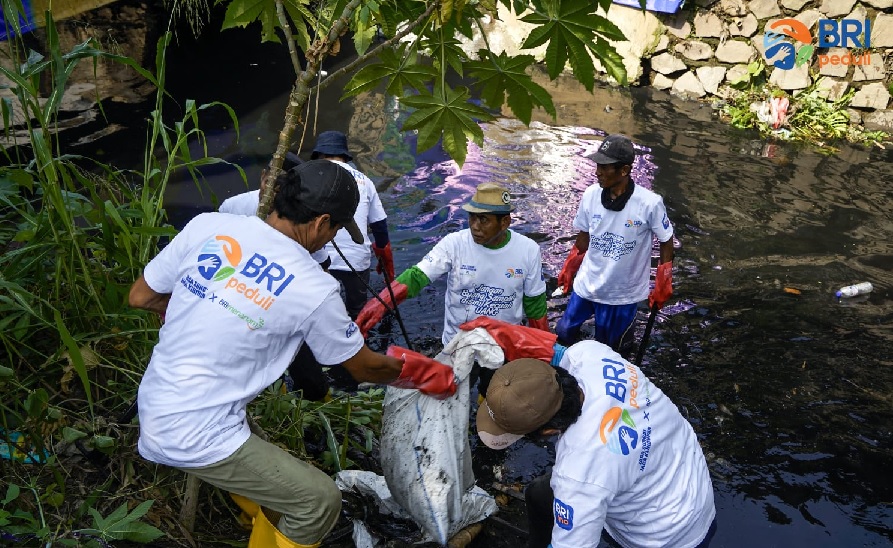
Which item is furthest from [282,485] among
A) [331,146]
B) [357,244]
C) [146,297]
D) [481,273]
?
[331,146]

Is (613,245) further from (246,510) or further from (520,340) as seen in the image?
(246,510)

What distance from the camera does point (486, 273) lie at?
13.0 ft

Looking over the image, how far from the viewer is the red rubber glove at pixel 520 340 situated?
3195 mm

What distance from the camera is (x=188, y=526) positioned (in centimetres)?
286

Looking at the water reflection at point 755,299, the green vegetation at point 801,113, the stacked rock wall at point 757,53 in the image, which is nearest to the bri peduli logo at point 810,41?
the stacked rock wall at point 757,53

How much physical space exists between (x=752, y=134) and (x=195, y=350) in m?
10.9

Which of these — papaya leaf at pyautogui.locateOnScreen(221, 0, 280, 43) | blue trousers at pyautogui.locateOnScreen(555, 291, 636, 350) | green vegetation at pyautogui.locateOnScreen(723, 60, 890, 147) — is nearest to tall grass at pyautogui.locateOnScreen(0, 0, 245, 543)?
papaya leaf at pyautogui.locateOnScreen(221, 0, 280, 43)

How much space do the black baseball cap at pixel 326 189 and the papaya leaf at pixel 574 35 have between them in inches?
29.5

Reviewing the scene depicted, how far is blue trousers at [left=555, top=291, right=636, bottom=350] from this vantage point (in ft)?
15.6

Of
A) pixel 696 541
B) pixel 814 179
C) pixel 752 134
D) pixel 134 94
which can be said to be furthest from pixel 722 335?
pixel 134 94

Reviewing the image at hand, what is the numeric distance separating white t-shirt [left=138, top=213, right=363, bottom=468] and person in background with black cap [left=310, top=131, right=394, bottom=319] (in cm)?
215

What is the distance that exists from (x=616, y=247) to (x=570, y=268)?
0.73 m

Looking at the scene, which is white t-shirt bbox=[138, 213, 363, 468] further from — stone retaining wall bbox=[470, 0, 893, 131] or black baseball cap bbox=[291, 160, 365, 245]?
stone retaining wall bbox=[470, 0, 893, 131]

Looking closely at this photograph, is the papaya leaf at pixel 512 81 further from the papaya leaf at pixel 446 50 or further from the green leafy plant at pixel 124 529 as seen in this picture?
the green leafy plant at pixel 124 529
